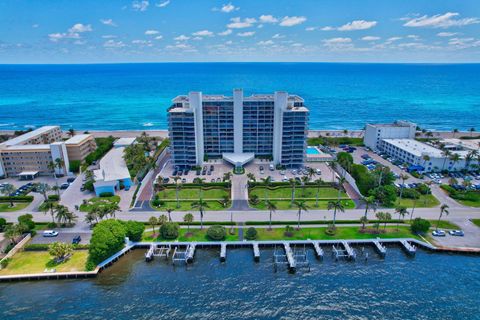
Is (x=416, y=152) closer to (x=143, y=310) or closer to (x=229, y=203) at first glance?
(x=229, y=203)

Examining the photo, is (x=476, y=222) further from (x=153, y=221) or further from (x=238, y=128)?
(x=153, y=221)

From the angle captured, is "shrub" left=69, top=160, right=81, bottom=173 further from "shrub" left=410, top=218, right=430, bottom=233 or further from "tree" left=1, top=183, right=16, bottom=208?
"shrub" left=410, top=218, right=430, bottom=233

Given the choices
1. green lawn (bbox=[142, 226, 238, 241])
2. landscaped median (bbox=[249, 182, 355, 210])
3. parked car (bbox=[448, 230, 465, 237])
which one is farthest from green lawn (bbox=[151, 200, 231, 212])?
parked car (bbox=[448, 230, 465, 237])

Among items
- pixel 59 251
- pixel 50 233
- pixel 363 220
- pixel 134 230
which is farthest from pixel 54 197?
pixel 363 220

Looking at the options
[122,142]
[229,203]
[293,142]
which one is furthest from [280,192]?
[122,142]

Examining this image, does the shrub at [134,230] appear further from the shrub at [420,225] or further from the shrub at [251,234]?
the shrub at [420,225]

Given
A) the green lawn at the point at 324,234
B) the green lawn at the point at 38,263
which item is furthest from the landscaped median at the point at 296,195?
the green lawn at the point at 38,263

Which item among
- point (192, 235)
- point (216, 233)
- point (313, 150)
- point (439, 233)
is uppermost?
point (313, 150)
